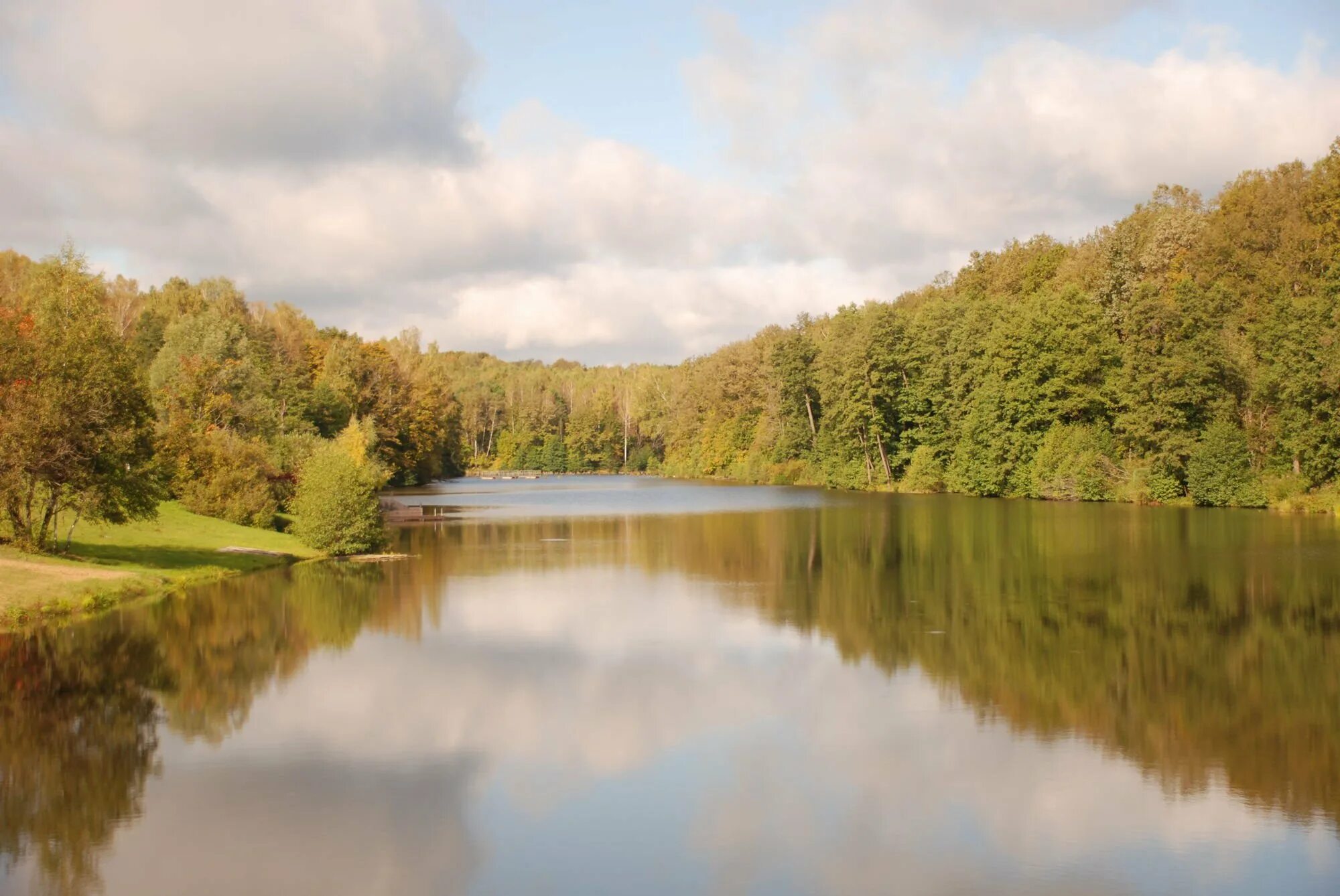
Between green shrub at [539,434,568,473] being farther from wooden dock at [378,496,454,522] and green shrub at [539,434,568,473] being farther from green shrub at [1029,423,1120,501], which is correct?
green shrub at [1029,423,1120,501]

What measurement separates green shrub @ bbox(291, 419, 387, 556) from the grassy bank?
85 cm

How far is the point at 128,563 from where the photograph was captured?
2916 cm

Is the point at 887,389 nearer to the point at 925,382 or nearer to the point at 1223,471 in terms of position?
the point at 925,382

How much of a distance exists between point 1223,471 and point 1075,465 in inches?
357

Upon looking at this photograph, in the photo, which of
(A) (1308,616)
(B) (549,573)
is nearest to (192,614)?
(B) (549,573)

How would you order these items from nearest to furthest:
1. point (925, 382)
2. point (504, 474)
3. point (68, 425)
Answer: point (68, 425), point (925, 382), point (504, 474)

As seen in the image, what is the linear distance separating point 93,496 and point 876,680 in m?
20.4

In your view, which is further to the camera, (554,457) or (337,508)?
(554,457)

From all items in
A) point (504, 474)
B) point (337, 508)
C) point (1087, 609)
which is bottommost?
point (1087, 609)

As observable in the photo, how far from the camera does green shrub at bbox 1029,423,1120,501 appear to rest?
2333 inches

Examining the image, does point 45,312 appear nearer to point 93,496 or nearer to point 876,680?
point 93,496

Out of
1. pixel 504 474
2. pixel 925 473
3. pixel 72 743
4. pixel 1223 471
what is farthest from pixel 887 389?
pixel 72 743

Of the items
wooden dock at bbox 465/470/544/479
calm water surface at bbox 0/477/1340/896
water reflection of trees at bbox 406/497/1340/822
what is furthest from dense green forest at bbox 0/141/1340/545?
wooden dock at bbox 465/470/544/479

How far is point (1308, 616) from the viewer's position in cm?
2261
